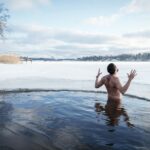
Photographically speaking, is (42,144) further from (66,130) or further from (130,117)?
(130,117)

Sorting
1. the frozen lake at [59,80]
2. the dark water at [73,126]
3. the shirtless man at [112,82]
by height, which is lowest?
the dark water at [73,126]

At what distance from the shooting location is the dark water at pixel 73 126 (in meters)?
4.67

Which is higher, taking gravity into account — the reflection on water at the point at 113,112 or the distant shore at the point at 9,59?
the distant shore at the point at 9,59

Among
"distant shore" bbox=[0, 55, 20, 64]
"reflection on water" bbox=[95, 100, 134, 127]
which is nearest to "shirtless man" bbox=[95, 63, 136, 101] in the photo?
"reflection on water" bbox=[95, 100, 134, 127]

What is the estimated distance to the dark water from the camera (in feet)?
15.3

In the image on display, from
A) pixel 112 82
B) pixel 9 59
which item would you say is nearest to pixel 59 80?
pixel 112 82

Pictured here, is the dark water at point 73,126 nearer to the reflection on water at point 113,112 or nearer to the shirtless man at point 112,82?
the reflection on water at point 113,112

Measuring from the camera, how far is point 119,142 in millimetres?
4828

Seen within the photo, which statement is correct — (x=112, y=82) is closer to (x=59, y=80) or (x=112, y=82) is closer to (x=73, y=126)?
(x=73, y=126)

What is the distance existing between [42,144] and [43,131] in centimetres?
80

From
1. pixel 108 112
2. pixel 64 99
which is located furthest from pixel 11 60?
pixel 108 112

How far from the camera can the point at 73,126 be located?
234 inches

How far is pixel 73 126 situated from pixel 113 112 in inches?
73.9

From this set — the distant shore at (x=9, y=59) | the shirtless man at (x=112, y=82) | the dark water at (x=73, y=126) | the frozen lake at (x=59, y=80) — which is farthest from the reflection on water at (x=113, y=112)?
the distant shore at (x=9, y=59)
